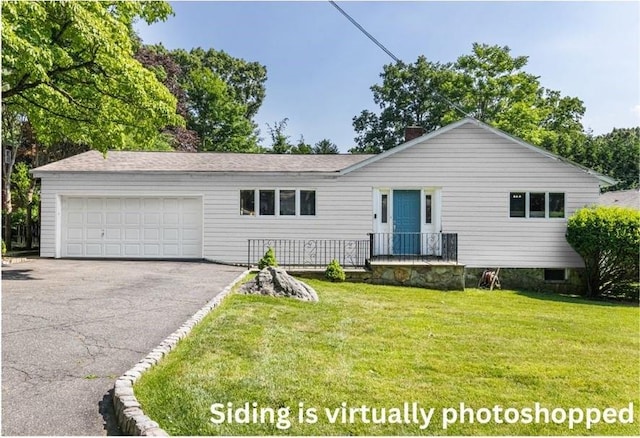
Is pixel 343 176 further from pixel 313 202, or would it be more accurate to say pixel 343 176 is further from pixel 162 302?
pixel 162 302

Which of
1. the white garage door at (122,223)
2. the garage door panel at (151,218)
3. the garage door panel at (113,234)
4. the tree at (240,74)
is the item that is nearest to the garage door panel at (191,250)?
the white garage door at (122,223)

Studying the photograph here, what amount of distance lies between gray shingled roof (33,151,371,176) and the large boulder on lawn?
5.88 m

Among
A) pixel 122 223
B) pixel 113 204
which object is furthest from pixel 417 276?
pixel 113 204

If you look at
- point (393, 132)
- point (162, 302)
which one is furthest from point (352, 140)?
point (162, 302)

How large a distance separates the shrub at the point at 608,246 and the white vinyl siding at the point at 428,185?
0.72m

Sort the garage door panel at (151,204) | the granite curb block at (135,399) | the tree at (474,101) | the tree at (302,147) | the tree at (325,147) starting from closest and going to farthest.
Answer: the granite curb block at (135,399), the garage door panel at (151,204), the tree at (474,101), the tree at (302,147), the tree at (325,147)

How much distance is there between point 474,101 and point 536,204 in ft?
60.5

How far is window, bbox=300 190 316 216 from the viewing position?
1433cm

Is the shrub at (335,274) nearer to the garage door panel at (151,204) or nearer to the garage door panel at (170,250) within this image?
the garage door panel at (170,250)

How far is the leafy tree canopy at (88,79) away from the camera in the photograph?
905cm

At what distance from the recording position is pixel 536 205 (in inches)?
549

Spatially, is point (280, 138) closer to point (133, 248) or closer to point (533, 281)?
point (133, 248)

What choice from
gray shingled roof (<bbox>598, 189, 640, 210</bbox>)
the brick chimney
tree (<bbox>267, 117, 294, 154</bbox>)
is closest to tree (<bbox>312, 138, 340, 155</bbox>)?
tree (<bbox>267, 117, 294, 154</bbox>)

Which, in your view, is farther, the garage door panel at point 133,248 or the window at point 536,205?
the garage door panel at point 133,248
